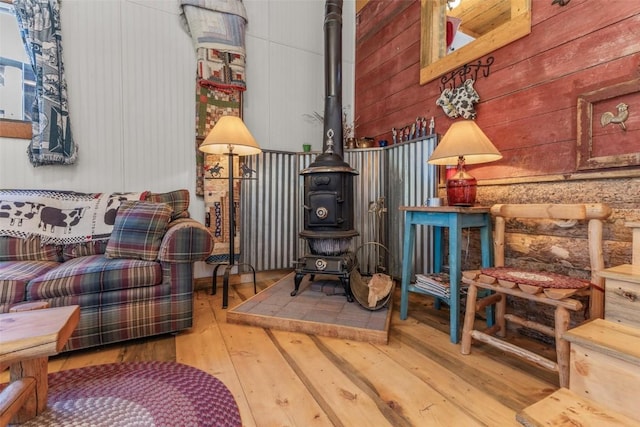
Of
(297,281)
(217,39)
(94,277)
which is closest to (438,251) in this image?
(297,281)

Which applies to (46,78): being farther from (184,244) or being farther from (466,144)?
(466,144)

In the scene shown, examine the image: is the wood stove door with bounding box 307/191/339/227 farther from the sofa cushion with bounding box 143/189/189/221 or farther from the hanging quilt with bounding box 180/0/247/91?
the hanging quilt with bounding box 180/0/247/91

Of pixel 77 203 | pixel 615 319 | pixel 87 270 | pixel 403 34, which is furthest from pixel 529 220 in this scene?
pixel 77 203

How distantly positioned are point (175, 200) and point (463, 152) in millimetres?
2085

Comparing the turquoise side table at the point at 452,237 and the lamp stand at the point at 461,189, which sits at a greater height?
the lamp stand at the point at 461,189

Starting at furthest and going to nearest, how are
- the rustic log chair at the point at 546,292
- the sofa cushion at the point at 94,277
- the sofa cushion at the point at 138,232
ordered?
the sofa cushion at the point at 138,232, the sofa cushion at the point at 94,277, the rustic log chair at the point at 546,292

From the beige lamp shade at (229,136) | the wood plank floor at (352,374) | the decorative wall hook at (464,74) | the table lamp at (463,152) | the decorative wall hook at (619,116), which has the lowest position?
the wood plank floor at (352,374)

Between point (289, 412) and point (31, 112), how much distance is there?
276cm

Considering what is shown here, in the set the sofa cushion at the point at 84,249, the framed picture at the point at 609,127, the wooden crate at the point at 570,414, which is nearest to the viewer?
the wooden crate at the point at 570,414

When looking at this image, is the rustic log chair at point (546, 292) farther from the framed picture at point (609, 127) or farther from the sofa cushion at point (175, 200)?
the sofa cushion at point (175, 200)

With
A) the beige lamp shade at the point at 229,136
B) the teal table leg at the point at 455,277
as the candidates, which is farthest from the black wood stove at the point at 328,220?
the teal table leg at the point at 455,277

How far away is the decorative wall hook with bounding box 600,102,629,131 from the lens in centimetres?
140

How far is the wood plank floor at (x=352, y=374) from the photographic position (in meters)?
1.11

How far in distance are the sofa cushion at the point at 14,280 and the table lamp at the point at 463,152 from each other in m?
2.30
